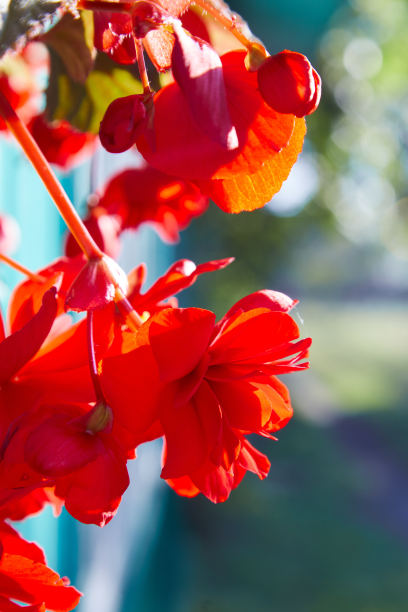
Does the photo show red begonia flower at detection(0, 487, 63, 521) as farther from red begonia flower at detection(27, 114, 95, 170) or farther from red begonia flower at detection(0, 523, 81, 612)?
red begonia flower at detection(27, 114, 95, 170)

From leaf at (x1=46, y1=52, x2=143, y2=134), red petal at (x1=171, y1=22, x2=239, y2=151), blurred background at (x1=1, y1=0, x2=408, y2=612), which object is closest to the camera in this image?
red petal at (x1=171, y1=22, x2=239, y2=151)

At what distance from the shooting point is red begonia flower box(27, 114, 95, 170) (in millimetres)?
380

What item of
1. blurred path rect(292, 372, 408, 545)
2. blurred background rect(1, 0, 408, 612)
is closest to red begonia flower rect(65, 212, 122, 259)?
blurred background rect(1, 0, 408, 612)

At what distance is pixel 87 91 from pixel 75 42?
6 centimetres

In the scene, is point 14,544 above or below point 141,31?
below

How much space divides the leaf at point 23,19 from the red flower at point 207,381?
0.09 meters

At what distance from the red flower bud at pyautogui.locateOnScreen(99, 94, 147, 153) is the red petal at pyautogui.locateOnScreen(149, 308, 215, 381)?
5 centimetres

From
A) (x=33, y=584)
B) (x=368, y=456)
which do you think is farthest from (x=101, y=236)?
(x=368, y=456)

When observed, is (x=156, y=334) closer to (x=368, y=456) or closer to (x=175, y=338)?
(x=175, y=338)

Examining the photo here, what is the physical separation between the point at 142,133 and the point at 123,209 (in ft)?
0.70

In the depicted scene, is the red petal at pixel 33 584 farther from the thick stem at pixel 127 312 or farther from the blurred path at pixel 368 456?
the blurred path at pixel 368 456

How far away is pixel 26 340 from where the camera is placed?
8.9 inches

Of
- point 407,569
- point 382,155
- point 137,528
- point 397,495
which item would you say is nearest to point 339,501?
point 397,495

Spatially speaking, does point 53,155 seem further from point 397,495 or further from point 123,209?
point 397,495
